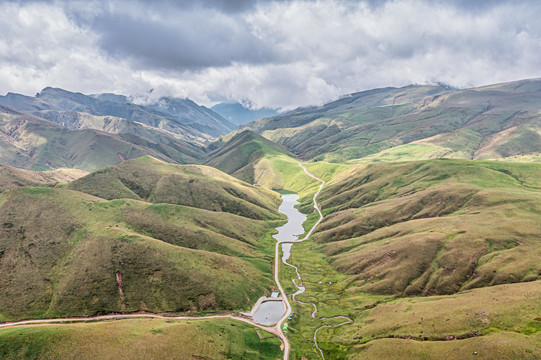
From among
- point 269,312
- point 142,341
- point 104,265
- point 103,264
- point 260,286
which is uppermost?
point 142,341

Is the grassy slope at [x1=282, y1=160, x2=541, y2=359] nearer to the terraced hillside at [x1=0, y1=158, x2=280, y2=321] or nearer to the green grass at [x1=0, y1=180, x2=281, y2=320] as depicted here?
the terraced hillside at [x1=0, y1=158, x2=280, y2=321]

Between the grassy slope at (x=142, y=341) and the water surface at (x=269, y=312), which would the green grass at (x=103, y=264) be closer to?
the water surface at (x=269, y=312)

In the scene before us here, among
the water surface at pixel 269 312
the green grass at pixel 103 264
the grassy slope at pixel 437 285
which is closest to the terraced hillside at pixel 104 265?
the green grass at pixel 103 264

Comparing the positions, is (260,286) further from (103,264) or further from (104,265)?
(103,264)

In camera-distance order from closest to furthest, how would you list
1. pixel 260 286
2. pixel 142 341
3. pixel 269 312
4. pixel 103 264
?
pixel 142 341 → pixel 269 312 → pixel 103 264 → pixel 260 286

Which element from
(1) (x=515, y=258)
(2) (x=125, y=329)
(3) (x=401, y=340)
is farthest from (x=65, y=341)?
(1) (x=515, y=258)

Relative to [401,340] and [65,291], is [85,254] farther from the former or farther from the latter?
[401,340]

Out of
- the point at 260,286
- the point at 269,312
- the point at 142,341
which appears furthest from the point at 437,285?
the point at 142,341
